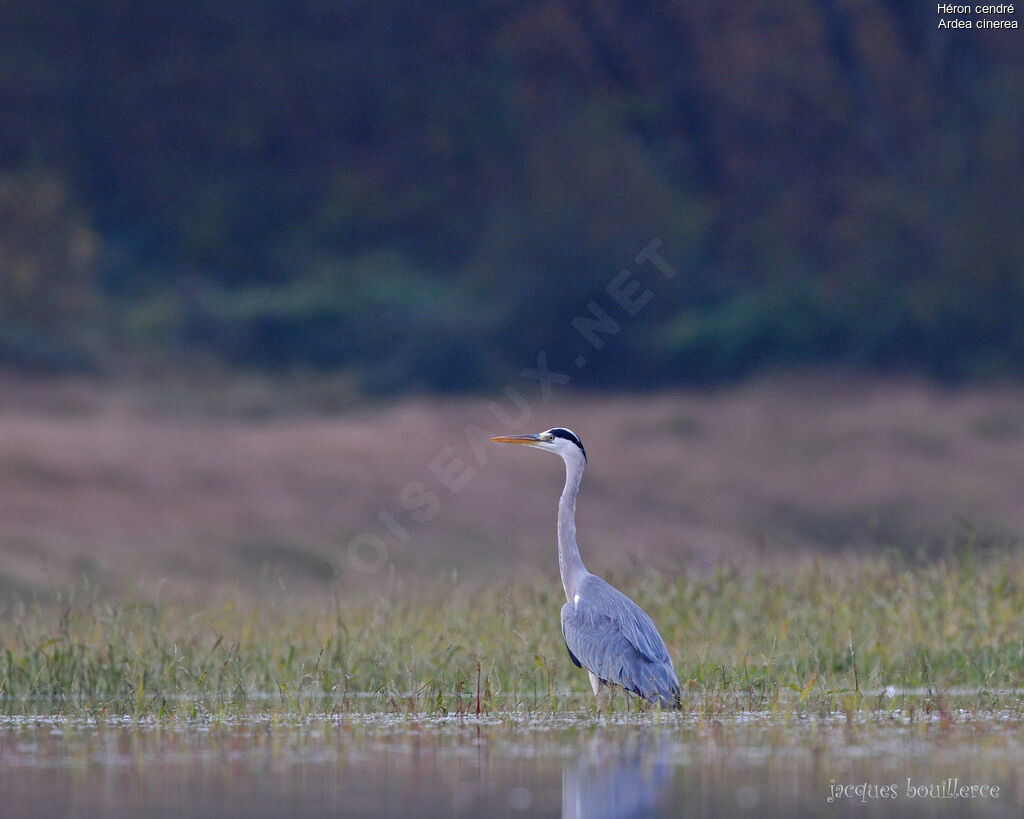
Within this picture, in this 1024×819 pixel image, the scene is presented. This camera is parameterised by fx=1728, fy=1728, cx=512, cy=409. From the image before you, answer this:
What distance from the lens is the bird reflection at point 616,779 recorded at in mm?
6973

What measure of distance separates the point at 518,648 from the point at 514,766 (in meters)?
3.79

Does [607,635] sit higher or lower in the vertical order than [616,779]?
higher

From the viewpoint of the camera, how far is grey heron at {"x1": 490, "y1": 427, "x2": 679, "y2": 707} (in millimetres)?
10219

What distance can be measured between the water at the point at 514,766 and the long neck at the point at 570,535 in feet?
6.16

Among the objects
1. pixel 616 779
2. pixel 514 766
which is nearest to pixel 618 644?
pixel 514 766

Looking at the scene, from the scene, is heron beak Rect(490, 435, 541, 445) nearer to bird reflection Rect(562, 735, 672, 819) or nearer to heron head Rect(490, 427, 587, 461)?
heron head Rect(490, 427, 587, 461)

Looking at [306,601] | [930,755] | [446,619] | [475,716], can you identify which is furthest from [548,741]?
[306,601]

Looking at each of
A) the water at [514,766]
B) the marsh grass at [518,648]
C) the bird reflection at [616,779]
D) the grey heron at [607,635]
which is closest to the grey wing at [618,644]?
the grey heron at [607,635]

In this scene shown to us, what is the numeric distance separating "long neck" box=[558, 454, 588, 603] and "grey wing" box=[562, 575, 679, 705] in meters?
0.31

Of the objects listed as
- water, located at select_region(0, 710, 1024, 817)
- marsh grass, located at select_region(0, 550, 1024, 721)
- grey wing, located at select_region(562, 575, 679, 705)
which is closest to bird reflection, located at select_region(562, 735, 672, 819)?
water, located at select_region(0, 710, 1024, 817)

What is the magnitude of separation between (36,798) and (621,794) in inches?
95.7

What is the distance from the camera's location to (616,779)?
7.52 metres

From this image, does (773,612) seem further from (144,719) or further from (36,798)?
(36,798)

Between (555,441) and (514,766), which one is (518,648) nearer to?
(555,441)
